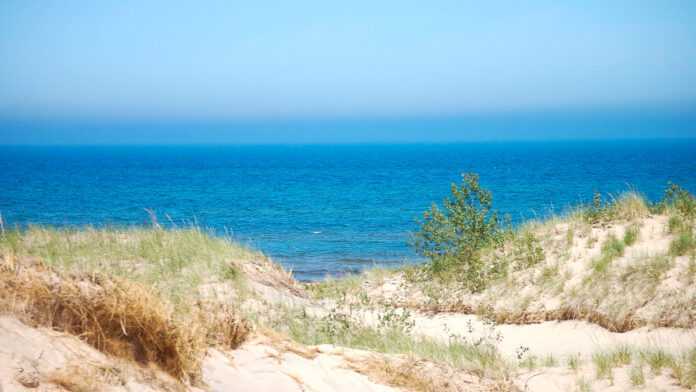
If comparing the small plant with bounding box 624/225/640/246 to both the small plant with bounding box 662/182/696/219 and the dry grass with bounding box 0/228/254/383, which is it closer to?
the small plant with bounding box 662/182/696/219

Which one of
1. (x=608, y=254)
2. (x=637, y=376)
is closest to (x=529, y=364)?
(x=637, y=376)

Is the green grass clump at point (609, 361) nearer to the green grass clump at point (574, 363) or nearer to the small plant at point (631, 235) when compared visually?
the green grass clump at point (574, 363)

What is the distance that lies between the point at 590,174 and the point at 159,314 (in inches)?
3548

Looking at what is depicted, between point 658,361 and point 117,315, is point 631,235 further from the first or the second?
point 117,315

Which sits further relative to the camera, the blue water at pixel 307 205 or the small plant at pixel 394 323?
the blue water at pixel 307 205

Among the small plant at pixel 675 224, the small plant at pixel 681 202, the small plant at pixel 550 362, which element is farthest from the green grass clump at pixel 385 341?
the small plant at pixel 681 202

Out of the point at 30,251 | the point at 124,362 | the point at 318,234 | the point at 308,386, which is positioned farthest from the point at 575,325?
the point at 318,234

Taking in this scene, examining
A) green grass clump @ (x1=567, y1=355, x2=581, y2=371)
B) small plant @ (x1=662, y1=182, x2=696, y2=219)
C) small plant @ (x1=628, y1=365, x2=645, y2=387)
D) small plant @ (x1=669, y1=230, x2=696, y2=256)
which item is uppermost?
small plant @ (x1=662, y1=182, x2=696, y2=219)

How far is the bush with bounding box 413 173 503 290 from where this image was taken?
54.2ft

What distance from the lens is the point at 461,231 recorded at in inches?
679

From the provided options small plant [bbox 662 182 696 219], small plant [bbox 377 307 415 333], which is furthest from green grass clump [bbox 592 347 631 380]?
small plant [bbox 662 182 696 219]

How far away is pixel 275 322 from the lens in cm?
963

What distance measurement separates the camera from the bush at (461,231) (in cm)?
1652

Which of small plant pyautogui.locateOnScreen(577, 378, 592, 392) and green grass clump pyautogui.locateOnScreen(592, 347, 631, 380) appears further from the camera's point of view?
green grass clump pyautogui.locateOnScreen(592, 347, 631, 380)
